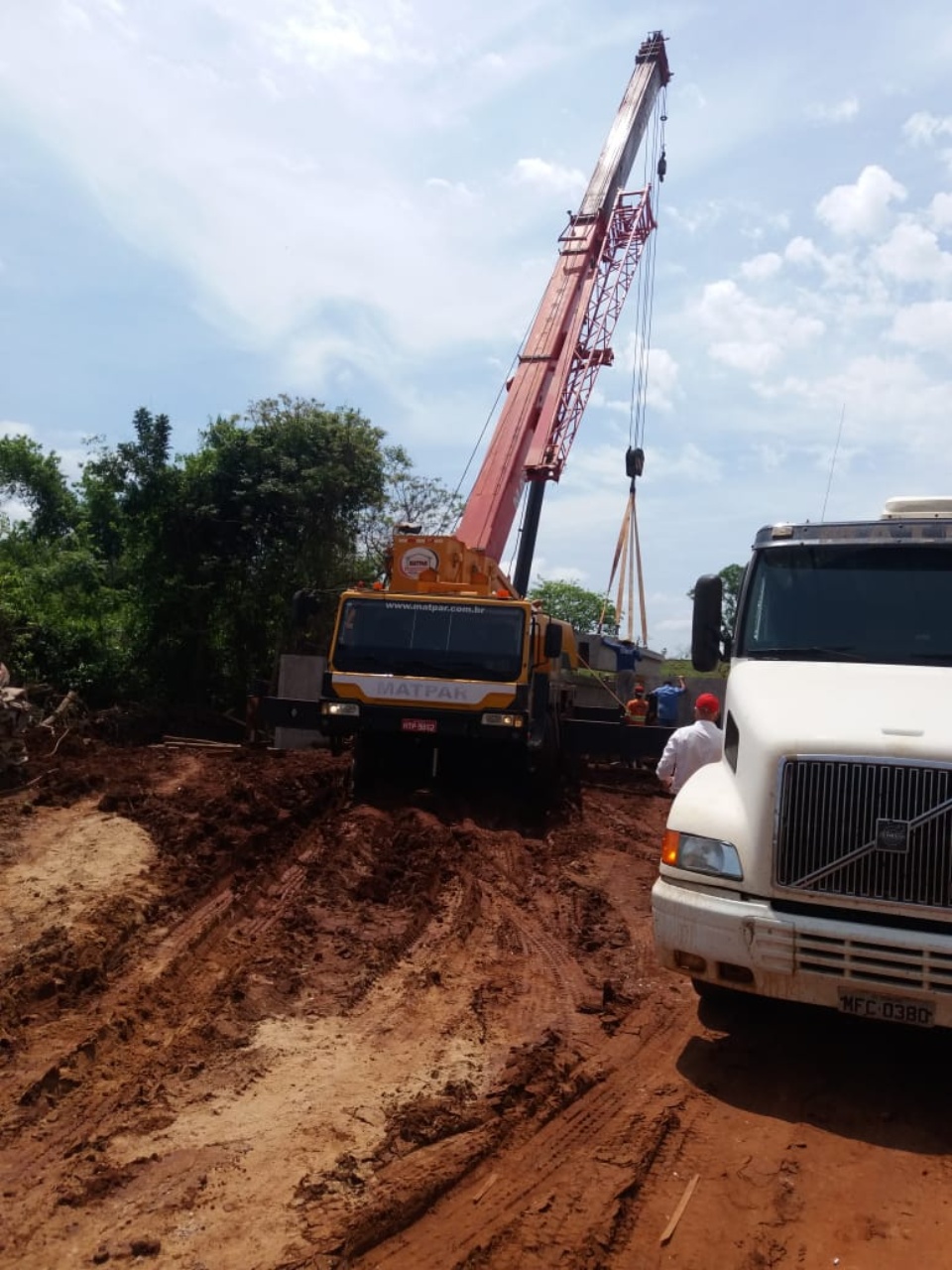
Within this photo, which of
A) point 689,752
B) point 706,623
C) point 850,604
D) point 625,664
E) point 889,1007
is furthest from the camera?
point 625,664

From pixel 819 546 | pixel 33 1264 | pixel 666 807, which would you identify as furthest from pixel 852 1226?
pixel 666 807

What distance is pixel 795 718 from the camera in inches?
187

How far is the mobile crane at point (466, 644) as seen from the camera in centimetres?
1104

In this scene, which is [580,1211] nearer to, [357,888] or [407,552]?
[357,888]

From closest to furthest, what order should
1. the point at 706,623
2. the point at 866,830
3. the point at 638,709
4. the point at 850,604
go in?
the point at 866,830
the point at 850,604
the point at 706,623
the point at 638,709

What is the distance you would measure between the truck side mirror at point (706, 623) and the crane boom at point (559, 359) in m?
8.33

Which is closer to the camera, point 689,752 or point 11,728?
point 689,752

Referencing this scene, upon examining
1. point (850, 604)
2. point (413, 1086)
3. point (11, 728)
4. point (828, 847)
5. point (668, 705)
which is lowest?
point (413, 1086)

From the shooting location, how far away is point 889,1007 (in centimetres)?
424

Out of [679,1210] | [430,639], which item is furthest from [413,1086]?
[430,639]

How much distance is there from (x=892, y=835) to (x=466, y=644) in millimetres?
7366

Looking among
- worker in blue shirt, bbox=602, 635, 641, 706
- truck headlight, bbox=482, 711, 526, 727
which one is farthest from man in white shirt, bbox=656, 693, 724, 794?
worker in blue shirt, bbox=602, 635, 641, 706

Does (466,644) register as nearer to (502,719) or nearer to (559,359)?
(502,719)

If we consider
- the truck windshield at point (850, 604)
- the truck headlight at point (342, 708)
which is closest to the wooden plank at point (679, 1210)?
the truck windshield at point (850, 604)
